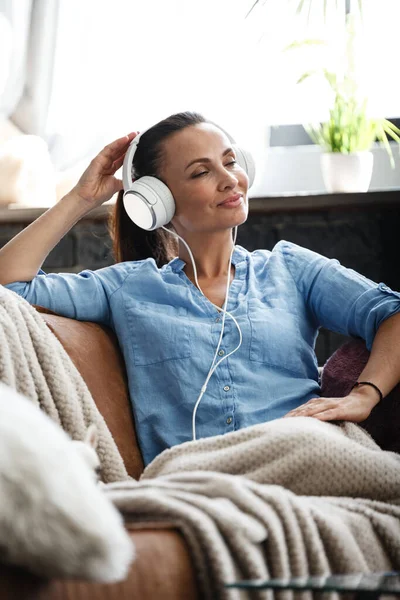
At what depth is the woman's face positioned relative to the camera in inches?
72.2

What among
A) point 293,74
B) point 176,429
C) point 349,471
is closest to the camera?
point 349,471

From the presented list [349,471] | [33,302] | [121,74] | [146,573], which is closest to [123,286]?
[33,302]

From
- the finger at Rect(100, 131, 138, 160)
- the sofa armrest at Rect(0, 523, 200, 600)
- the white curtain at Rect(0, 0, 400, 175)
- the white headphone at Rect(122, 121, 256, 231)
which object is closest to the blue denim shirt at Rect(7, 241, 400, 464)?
the white headphone at Rect(122, 121, 256, 231)

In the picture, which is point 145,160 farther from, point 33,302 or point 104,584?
point 104,584

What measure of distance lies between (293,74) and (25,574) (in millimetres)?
2284

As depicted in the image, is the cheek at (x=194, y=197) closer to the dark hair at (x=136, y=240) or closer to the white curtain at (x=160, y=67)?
the dark hair at (x=136, y=240)

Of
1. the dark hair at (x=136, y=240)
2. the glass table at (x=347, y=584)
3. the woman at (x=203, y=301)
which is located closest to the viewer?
the glass table at (x=347, y=584)

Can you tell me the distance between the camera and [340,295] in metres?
1.79

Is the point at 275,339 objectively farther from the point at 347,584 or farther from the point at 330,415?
the point at 347,584

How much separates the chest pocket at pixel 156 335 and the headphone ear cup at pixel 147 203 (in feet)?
0.57

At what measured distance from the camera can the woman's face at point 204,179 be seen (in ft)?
6.02

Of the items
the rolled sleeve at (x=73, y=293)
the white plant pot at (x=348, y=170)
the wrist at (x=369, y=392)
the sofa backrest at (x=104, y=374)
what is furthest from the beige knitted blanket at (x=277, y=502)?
the white plant pot at (x=348, y=170)

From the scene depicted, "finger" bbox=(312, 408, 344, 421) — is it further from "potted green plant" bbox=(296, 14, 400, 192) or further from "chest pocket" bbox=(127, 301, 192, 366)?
"potted green plant" bbox=(296, 14, 400, 192)

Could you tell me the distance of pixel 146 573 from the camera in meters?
0.91
